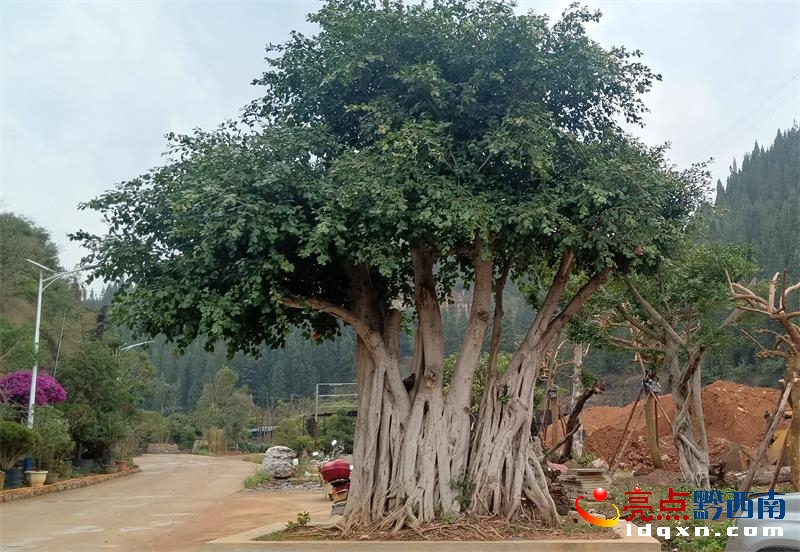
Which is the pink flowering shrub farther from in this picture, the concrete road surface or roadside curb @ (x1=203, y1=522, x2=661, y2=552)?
roadside curb @ (x1=203, y1=522, x2=661, y2=552)

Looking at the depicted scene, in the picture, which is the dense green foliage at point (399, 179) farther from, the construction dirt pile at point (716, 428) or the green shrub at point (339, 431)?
the green shrub at point (339, 431)

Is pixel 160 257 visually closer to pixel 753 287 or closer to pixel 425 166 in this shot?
pixel 425 166

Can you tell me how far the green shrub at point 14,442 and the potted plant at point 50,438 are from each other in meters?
0.47

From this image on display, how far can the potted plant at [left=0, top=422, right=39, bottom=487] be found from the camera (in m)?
17.7

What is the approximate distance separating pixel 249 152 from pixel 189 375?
62.9 metres

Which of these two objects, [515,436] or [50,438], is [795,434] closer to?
[515,436]

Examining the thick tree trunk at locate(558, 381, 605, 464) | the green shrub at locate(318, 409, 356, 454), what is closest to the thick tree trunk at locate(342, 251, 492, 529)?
the thick tree trunk at locate(558, 381, 605, 464)

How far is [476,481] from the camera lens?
8836mm

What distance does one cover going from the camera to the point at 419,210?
8375 millimetres

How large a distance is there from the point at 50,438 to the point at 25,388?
214cm

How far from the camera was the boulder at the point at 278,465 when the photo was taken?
76.9ft

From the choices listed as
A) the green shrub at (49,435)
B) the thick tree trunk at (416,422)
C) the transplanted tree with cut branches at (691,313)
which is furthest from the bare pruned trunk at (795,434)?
the green shrub at (49,435)

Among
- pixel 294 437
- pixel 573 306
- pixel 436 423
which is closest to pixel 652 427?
pixel 573 306

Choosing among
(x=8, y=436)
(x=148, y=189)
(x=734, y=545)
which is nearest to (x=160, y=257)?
(x=148, y=189)
